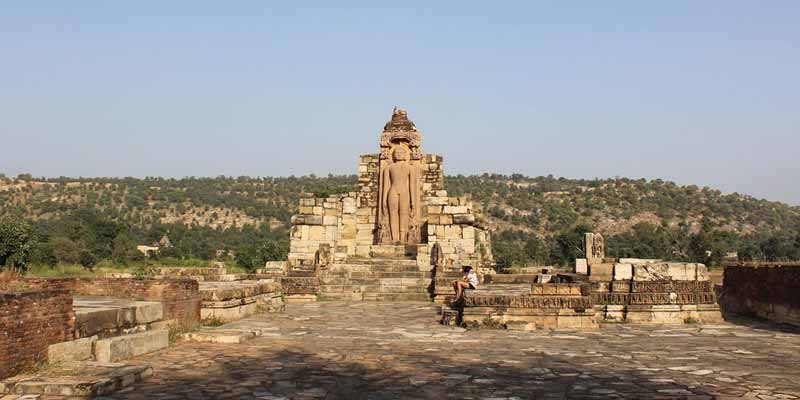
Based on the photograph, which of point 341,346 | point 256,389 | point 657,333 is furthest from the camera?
point 657,333

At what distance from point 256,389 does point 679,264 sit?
8.58 metres

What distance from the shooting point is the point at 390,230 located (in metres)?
20.2

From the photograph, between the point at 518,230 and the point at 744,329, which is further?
the point at 518,230

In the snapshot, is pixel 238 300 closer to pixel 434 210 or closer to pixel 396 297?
pixel 396 297

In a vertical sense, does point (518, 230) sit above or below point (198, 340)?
above

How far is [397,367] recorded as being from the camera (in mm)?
7090

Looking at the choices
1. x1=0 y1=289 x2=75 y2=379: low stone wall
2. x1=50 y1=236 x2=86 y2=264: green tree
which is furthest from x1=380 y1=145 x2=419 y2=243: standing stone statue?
x1=50 y1=236 x2=86 y2=264: green tree

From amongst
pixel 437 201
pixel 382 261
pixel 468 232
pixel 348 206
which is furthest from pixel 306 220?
pixel 468 232

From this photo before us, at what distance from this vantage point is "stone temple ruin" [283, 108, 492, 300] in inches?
652

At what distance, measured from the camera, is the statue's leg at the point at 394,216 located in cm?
2011

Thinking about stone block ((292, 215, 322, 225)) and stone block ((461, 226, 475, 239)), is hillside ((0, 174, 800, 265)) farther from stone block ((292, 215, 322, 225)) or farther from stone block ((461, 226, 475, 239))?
stone block ((292, 215, 322, 225))

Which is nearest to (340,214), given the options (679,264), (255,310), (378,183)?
(378,183)

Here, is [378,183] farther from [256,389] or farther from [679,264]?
[256,389]

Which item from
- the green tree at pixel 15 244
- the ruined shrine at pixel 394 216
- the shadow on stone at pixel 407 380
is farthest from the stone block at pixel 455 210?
the green tree at pixel 15 244
